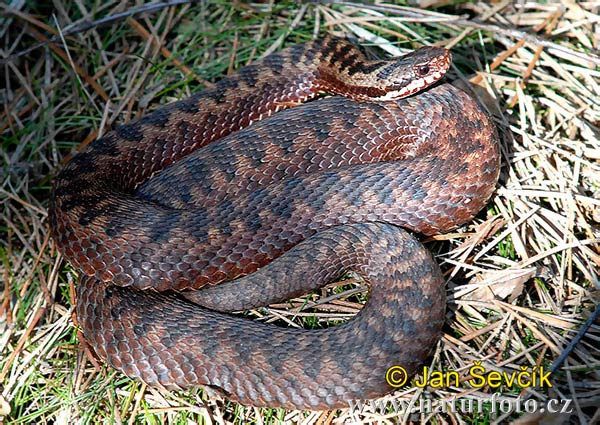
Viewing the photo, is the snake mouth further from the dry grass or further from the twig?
the twig

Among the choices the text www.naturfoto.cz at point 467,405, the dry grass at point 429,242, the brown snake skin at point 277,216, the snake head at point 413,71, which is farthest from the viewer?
the snake head at point 413,71

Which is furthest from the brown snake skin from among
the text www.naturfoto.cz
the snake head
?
the text www.naturfoto.cz

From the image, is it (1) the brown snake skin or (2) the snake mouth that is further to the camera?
(2) the snake mouth

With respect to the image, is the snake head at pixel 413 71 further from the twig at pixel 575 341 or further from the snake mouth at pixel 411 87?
the twig at pixel 575 341
